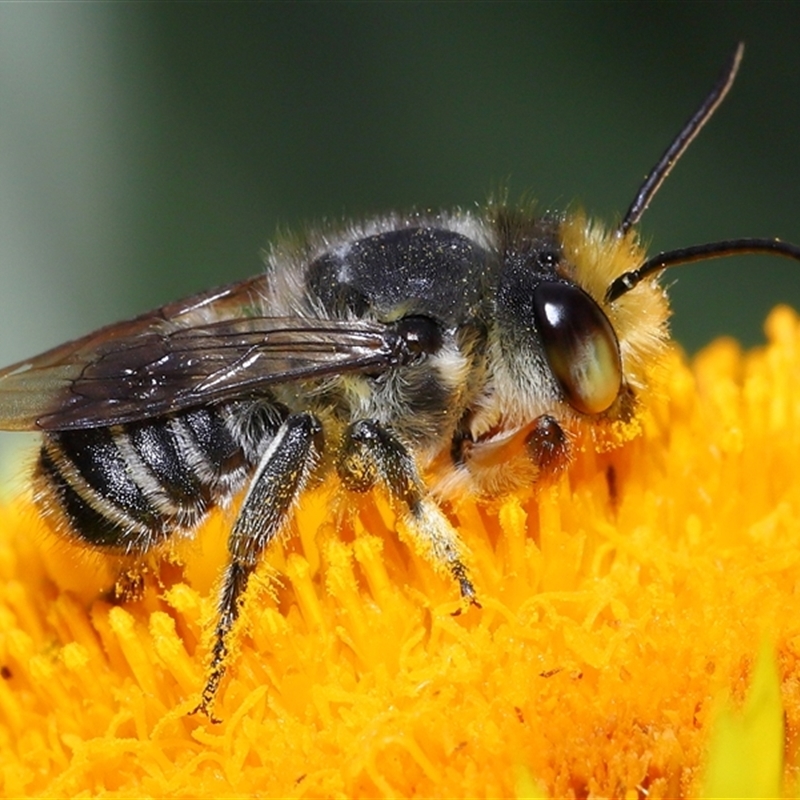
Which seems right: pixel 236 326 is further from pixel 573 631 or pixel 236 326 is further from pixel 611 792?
pixel 611 792

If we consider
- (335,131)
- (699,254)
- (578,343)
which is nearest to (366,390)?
(578,343)

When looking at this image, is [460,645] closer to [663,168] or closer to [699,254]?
[699,254]

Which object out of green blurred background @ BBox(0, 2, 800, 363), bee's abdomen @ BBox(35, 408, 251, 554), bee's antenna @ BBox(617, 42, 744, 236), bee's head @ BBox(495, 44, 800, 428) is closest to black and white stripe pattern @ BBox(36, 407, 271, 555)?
bee's abdomen @ BBox(35, 408, 251, 554)

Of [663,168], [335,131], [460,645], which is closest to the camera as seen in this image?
[460,645]

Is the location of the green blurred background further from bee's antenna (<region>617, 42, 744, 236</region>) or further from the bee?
the bee

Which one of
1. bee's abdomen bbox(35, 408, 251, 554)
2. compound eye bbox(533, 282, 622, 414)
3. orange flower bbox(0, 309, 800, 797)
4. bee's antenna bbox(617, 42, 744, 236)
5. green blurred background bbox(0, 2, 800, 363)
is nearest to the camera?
orange flower bbox(0, 309, 800, 797)

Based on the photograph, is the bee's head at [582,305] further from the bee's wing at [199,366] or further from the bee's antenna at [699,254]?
the bee's wing at [199,366]

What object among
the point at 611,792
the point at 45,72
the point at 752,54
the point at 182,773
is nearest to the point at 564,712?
the point at 611,792
